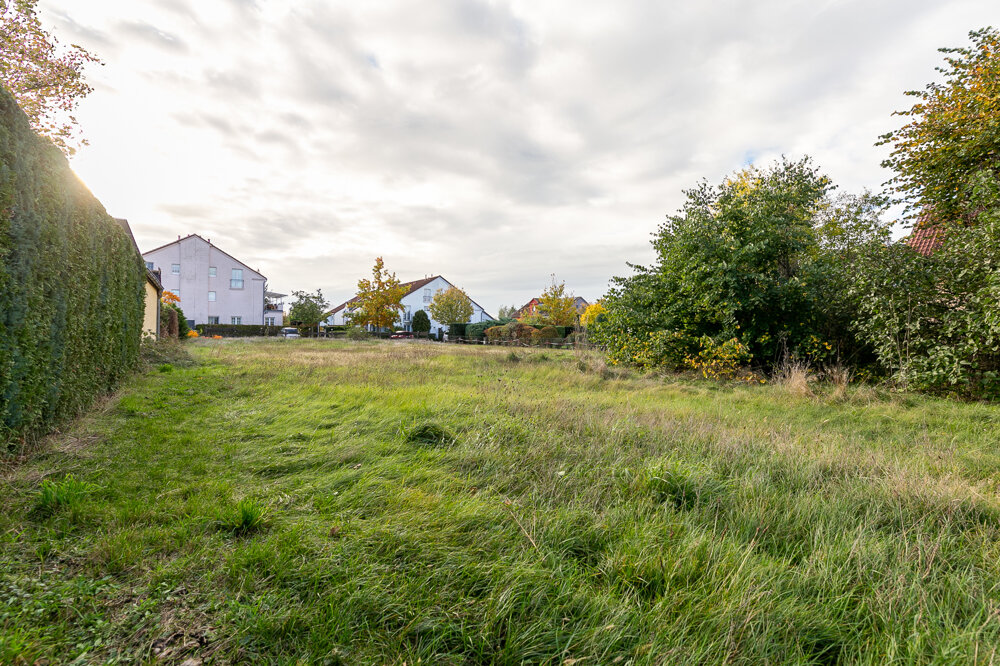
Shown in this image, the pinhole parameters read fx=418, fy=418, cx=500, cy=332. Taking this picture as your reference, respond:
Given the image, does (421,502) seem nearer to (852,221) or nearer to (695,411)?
(695,411)

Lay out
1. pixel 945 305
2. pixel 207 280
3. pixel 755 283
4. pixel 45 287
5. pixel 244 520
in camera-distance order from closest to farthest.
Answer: pixel 244 520 < pixel 45 287 < pixel 945 305 < pixel 755 283 < pixel 207 280

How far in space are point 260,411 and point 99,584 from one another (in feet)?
14.4

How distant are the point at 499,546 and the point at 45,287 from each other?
217 inches

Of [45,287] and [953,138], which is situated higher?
[953,138]

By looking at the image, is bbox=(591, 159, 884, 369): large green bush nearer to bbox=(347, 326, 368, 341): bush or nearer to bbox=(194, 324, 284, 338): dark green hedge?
bbox=(347, 326, 368, 341): bush

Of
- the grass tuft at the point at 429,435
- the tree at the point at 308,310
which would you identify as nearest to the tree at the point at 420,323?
the tree at the point at 308,310

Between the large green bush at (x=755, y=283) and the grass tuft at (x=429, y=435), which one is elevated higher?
the large green bush at (x=755, y=283)

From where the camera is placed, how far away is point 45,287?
14.6 ft

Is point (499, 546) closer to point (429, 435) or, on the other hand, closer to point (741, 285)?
point (429, 435)

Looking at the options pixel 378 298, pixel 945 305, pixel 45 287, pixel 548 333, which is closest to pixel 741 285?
pixel 945 305

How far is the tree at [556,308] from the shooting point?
40.6 meters

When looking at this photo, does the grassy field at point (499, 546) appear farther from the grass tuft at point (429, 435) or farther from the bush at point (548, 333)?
the bush at point (548, 333)

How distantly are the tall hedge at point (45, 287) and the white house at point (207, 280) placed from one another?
42.1 m

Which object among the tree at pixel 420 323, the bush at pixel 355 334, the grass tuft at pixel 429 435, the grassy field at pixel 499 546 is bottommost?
the grassy field at pixel 499 546
